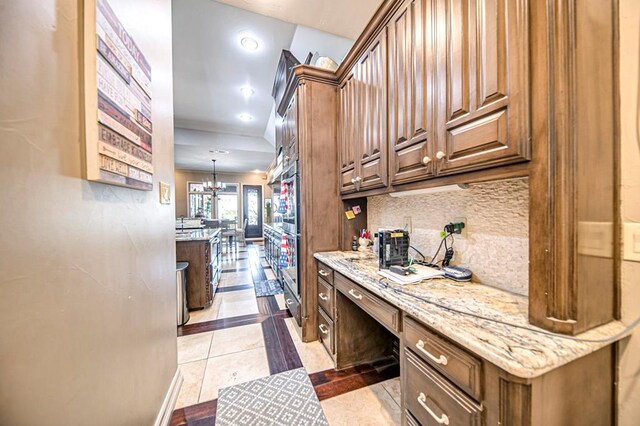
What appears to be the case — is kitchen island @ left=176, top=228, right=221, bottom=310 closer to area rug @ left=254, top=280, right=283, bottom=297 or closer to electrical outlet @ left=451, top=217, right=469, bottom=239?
area rug @ left=254, top=280, right=283, bottom=297

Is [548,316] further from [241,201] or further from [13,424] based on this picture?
[241,201]

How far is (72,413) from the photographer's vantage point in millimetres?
653

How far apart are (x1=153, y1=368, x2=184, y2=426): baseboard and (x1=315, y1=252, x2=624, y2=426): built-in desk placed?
4.29 ft

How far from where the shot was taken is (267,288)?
3557mm

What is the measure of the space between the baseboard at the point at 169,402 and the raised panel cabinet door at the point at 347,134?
186cm

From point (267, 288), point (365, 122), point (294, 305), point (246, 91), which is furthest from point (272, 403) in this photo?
point (246, 91)

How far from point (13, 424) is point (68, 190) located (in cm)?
56

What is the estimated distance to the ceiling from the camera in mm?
2242

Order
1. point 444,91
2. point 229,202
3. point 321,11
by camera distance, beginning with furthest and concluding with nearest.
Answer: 1. point 229,202
2. point 321,11
3. point 444,91

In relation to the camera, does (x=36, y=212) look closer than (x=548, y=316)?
Yes

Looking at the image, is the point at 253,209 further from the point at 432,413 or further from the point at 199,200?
the point at 432,413

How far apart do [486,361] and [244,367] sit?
1740 millimetres

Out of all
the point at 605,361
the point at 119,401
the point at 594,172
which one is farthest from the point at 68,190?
the point at 605,361

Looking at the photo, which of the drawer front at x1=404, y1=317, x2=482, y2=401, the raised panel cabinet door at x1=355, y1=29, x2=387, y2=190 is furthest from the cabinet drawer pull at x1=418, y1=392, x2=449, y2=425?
the raised panel cabinet door at x1=355, y1=29, x2=387, y2=190
